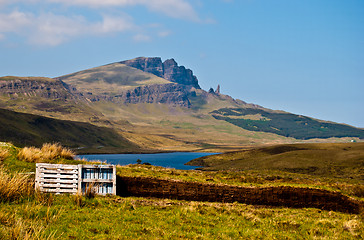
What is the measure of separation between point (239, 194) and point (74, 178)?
10186 millimetres

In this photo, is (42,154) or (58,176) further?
(42,154)

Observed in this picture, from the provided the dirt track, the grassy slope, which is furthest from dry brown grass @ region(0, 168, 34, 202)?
the dirt track

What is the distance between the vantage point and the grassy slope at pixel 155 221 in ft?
43.1

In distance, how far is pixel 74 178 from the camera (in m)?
21.0

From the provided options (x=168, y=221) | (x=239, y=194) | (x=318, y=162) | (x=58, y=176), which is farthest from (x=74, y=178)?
(x=318, y=162)

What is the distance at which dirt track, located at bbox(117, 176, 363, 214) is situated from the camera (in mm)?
24156

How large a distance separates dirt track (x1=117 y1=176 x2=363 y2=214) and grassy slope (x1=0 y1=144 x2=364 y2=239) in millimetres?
2436

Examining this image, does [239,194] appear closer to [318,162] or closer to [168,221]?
[168,221]

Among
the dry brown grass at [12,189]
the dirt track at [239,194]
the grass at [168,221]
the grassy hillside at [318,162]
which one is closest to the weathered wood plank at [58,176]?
the grass at [168,221]

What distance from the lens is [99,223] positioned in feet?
47.5

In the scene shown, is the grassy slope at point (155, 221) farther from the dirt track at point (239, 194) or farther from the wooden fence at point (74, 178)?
the dirt track at point (239, 194)

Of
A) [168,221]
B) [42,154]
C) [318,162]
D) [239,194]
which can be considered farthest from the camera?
[318,162]

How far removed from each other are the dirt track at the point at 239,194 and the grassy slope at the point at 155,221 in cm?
244

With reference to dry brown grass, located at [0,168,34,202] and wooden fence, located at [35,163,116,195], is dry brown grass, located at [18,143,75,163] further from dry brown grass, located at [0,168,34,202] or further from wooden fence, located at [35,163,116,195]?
dry brown grass, located at [0,168,34,202]
